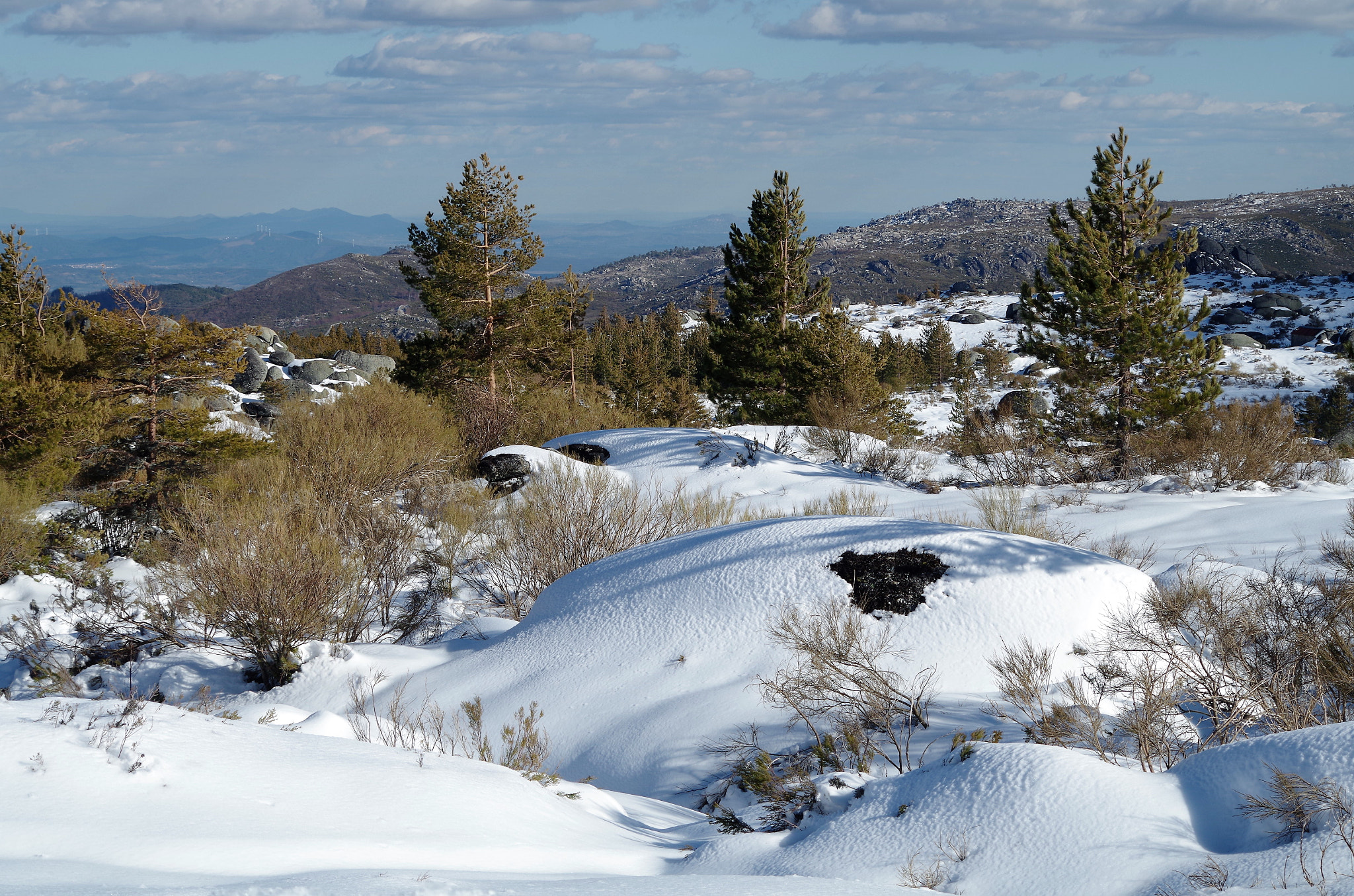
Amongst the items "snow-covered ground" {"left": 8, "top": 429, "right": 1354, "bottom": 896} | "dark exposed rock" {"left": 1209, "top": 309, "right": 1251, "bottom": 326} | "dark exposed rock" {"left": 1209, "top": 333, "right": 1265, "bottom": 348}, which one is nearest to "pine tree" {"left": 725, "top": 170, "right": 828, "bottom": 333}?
"snow-covered ground" {"left": 8, "top": 429, "right": 1354, "bottom": 896}

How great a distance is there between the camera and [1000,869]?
342cm

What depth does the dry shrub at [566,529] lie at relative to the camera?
10.5 m

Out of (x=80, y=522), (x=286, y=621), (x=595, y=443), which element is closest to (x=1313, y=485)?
(x=595, y=443)

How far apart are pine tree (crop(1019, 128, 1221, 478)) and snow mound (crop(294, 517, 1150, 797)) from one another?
31.1 feet

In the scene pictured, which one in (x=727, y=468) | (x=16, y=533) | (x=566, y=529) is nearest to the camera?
(x=566, y=529)

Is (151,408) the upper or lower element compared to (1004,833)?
upper

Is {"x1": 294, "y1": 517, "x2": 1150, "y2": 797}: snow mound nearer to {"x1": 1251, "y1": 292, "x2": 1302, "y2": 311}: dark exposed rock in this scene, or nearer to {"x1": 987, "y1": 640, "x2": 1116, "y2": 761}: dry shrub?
{"x1": 987, "y1": 640, "x2": 1116, "y2": 761}: dry shrub

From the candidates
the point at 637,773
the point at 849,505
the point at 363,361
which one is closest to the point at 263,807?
the point at 637,773

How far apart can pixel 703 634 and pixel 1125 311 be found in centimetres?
1227

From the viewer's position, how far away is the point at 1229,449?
13.4 metres

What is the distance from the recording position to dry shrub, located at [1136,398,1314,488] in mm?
13312

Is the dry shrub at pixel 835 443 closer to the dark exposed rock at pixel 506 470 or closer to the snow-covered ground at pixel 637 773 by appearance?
the dark exposed rock at pixel 506 470

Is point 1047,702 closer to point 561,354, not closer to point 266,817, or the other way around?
point 266,817

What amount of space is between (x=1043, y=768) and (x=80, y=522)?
15183 mm
